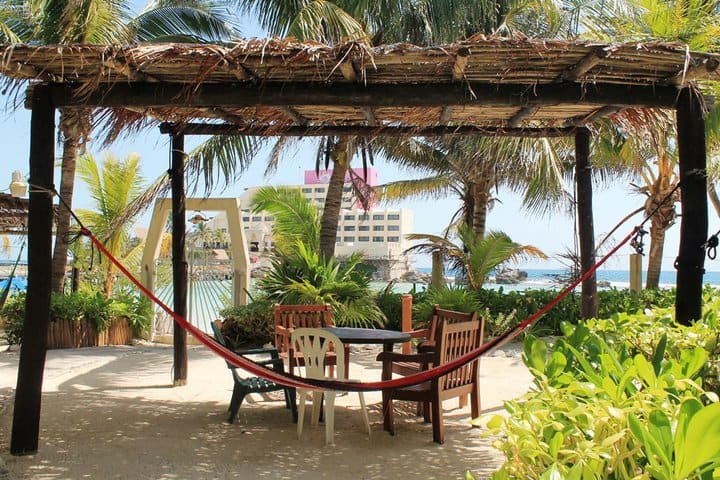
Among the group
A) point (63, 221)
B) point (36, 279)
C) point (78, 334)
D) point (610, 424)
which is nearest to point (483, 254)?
point (78, 334)

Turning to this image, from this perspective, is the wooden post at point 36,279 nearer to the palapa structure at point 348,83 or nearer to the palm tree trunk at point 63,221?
the palapa structure at point 348,83

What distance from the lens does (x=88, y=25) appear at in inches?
412

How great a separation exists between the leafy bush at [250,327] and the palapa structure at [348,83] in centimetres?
522

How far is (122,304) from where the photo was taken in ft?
33.0

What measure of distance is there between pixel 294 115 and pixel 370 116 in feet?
1.85

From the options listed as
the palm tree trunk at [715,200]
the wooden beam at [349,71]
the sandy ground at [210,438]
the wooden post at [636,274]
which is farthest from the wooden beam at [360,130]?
the palm tree trunk at [715,200]

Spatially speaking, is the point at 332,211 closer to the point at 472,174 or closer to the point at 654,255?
the point at 472,174

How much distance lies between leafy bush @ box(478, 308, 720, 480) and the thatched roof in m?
2.04

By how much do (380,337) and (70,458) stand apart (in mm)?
2158

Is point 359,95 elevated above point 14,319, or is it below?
above

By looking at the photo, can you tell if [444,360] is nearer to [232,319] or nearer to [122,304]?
[232,319]

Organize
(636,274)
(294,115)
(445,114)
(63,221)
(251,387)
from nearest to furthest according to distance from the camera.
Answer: (251,387)
(445,114)
(294,115)
(63,221)
(636,274)

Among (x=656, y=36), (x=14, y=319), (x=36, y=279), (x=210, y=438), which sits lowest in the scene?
(x=210, y=438)

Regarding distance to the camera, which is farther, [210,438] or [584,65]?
[210,438]
